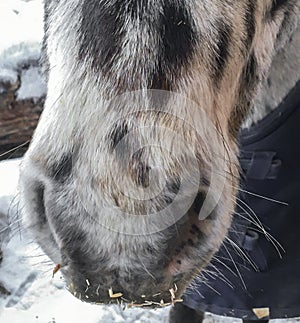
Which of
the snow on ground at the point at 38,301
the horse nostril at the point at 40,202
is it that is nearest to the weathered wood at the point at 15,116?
the snow on ground at the point at 38,301

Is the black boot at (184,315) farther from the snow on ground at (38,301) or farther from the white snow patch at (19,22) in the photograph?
the white snow patch at (19,22)

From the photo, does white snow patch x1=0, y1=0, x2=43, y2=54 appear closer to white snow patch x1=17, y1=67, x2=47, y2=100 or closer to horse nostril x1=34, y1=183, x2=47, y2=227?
white snow patch x1=17, y1=67, x2=47, y2=100

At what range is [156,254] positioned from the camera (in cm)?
89

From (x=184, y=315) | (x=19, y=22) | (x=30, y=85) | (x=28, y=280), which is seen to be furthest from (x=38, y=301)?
(x=19, y=22)

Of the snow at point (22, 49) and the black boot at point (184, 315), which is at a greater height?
the snow at point (22, 49)

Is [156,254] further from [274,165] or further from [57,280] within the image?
[57,280]

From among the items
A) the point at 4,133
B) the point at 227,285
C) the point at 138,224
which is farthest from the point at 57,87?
the point at 4,133

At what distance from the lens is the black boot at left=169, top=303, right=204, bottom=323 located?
1.84m

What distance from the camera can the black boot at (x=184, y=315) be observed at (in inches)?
72.6

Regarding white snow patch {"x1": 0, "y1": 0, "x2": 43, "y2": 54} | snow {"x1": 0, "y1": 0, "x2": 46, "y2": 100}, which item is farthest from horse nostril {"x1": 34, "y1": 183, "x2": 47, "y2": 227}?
white snow patch {"x1": 0, "y1": 0, "x2": 43, "y2": 54}

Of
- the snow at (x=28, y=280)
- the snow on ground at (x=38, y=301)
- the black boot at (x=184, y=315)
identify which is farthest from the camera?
the snow on ground at (x=38, y=301)

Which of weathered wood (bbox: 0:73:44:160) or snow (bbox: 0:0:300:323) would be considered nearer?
weathered wood (bbox: 0:73:44:160)

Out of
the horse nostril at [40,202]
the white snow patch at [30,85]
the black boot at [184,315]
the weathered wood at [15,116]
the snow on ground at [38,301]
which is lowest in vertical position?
the snow on ground at [38,301]

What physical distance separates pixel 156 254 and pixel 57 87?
0.81 feet
